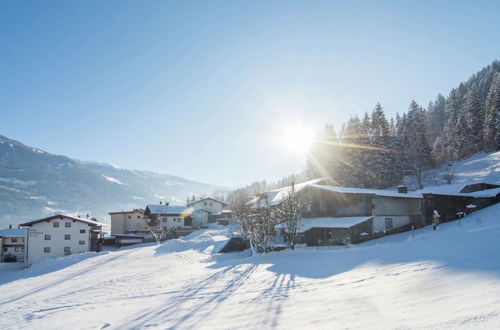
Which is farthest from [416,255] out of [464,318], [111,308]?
[111,308]

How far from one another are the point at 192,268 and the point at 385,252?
15.0 m

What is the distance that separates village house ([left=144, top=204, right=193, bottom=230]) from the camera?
61281 mm

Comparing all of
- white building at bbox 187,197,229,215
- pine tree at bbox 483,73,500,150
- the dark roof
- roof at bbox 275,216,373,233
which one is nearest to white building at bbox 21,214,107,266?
white building at bbox 187,197,229,215

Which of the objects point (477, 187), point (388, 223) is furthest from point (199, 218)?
point (477, 187)

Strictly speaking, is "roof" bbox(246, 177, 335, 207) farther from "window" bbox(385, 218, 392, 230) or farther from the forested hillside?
the forested hillside

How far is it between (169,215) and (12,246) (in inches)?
1045

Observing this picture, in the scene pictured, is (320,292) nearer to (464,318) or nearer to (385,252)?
(464,318)

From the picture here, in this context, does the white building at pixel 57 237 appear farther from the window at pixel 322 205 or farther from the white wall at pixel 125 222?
the window at pixel 322 205

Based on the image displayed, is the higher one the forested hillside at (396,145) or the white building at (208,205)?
the forested hillside at (396,145)

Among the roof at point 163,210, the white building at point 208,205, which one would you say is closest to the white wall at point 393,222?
the roof at point 163,210

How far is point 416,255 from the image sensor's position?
50.0 feet

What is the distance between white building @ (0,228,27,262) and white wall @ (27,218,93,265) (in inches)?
339

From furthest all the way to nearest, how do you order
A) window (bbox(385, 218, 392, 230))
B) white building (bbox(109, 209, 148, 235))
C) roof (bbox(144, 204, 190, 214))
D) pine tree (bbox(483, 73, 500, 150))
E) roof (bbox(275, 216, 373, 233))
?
roof (bbox(144, 204, 190, 214)), white building (bbox(109, 209, 148, 235)), pine tree (bbox(483, 73, 500, 150)), window (bbox(385, 218, 392, 230)), roof (bbox(275, 216, 373, 233))

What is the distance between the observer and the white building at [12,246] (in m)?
47.7
